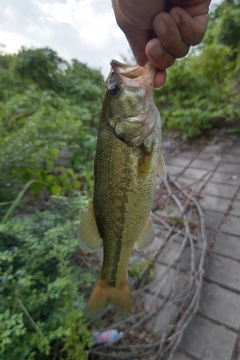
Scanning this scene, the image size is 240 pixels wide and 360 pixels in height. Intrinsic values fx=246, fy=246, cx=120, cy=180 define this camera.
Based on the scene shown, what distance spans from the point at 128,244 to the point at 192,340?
1217mm

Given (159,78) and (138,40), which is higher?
(138,40)

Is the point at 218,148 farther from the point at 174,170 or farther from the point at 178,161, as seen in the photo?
the point at 174,170

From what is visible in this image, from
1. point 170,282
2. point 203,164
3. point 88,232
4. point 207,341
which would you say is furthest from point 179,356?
point 203,164

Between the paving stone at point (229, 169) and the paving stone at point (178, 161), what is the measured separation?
59 cm

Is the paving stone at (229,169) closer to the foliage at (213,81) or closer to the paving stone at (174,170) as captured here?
the paving stone at (174,170)

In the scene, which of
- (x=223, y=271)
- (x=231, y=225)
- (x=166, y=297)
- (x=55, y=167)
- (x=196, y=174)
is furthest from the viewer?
(x=196, y=174)

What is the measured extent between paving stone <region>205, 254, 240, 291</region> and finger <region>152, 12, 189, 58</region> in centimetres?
197

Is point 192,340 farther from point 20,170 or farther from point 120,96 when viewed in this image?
point 20,170

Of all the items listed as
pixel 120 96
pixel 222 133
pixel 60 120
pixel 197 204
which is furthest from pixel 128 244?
pixel 222 133

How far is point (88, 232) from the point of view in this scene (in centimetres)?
129

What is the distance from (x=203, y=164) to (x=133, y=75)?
3.29 m

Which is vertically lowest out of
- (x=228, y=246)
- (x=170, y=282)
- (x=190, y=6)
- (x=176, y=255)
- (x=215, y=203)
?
(x=170, y=282)

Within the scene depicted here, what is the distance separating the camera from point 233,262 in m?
2.40

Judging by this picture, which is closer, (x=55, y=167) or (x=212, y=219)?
(x=212, y=219)
